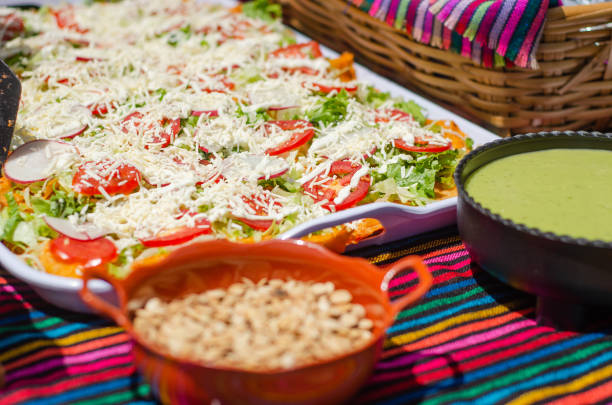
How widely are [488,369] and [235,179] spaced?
3.59ft

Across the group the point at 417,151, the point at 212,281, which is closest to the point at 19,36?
the point at 417,151

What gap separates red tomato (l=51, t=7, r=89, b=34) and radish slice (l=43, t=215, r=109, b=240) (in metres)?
2.47

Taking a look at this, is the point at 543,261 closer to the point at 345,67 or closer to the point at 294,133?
the point at 294,133

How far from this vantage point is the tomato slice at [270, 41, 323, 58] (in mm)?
3479

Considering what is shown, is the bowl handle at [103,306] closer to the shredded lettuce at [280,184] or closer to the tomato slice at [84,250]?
the tomato slice at [84,250]

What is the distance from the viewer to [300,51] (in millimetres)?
3514

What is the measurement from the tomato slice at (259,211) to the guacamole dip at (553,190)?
675 millimetres

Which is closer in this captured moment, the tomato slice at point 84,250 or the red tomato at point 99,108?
the tomato slice at point 84,250

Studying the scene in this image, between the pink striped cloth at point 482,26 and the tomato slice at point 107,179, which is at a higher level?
the pink striped cloth at point 482,26

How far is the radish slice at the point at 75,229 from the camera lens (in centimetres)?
190

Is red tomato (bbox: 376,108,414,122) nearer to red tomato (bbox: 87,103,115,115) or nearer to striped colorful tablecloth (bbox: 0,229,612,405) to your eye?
striped colorful tablecloth (bbox: 0,229,612,405)

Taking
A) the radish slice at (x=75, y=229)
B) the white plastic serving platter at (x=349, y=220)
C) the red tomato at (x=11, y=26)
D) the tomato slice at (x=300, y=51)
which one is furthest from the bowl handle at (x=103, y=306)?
the red tomato at (x=11, y=26)

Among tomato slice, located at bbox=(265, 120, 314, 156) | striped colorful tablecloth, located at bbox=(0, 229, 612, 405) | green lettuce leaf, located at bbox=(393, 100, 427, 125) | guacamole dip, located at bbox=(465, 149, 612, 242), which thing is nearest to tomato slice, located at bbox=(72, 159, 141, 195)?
striped colorful tablecloth, located at bbox=(0, 229, 612, 405)

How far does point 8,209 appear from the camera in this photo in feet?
6.81
